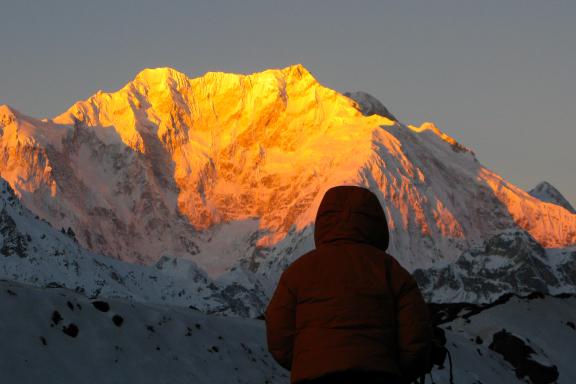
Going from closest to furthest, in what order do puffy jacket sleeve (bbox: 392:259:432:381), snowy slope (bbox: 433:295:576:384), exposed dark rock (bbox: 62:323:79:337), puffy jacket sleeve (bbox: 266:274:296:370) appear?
1. puffy jacket sleeve (bbox: 392:259:432:381)
2. puffy jacket sleeve (bbox: 266:274:296:370)
3. exposed dark rock (bbox: 62:323:79:337)
4. snowy slope (bbox: 433:295:576:384)

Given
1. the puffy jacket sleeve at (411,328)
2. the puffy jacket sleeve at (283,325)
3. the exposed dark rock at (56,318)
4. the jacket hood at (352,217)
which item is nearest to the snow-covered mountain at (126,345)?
the exposed dark rock at (56,318)

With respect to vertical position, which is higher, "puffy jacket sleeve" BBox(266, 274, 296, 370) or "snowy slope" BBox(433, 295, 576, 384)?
"snowy slope" BBox(433, 295, 576, 384)

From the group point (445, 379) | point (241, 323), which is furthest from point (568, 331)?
point (241, 323)

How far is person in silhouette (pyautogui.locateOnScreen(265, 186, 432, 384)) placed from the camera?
1157 centimetres

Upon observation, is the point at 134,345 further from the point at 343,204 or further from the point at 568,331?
the point at 568,331

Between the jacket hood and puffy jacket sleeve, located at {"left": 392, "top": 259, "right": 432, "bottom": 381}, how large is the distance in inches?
22.0

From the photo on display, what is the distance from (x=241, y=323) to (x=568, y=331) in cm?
2613

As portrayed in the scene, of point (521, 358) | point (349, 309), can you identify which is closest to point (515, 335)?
point (521, 358)

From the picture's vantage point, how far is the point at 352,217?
39.9ft

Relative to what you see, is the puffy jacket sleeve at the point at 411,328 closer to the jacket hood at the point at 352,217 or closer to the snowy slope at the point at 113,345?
the jacket hood at the point at 352,217

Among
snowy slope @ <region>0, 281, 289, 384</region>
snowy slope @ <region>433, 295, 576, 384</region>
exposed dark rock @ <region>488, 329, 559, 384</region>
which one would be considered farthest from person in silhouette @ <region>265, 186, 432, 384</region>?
exposed dark rock @ <region>488, 329, 559, 384</region>

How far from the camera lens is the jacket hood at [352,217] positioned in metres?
12.2

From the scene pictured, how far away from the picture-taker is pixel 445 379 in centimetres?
4278

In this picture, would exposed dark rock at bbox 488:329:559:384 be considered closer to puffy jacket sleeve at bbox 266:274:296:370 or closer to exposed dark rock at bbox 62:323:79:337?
exposed dark rock at bbox 62:323:79:337
